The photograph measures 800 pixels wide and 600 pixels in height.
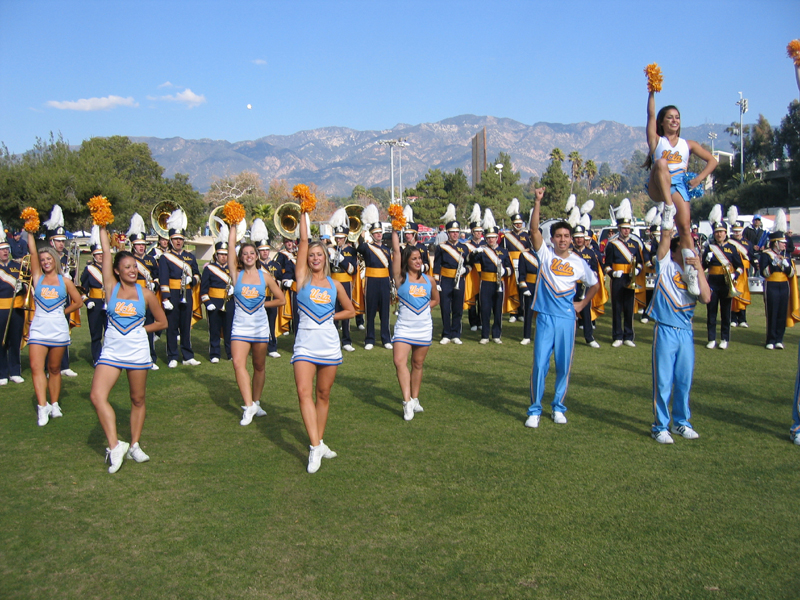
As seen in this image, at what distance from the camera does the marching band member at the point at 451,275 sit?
36.7 feet

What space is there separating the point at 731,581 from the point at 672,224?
3.10 meters

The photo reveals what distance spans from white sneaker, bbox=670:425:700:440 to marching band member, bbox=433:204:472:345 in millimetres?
5472

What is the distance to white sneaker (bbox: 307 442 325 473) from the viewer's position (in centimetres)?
507

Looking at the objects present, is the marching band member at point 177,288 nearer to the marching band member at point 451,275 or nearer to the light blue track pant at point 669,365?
the marching band member at point 451,275

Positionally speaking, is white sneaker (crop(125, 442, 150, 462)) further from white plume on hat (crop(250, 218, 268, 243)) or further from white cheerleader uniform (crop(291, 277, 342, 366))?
white plume on hat (crop(250, 218, 268, 243))

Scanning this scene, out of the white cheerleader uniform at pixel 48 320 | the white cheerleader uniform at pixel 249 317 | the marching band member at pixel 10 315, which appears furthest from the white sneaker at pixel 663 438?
the marching band member at pixel 10 315

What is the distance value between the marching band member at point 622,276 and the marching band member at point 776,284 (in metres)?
2.04

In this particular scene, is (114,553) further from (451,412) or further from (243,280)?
(451,412)

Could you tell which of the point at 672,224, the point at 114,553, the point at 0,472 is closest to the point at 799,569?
the point at 672,224

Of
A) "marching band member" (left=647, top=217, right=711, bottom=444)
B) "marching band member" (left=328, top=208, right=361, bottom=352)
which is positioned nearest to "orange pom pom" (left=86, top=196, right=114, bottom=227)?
"marching band member" (left=647, top=217, right=711, bottom=444)

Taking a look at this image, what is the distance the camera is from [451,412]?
6.79m

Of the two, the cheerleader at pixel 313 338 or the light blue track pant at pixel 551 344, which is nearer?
the cheerleader at pixel 313 338

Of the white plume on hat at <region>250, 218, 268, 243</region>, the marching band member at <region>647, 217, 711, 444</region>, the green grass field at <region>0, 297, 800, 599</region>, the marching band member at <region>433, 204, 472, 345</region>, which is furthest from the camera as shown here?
the marching band member at <region>433, 204, 472, 345</region>

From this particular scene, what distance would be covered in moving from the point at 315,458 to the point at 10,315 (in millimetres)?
5522
